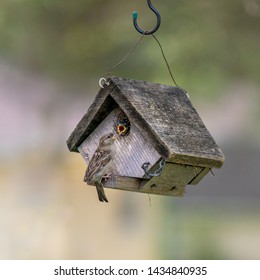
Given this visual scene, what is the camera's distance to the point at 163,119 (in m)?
5.49

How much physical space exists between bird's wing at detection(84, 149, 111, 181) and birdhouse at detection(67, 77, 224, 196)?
0.06 metres

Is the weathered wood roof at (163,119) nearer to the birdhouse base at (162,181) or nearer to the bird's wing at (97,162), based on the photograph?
the birdhouse base at (162,181)

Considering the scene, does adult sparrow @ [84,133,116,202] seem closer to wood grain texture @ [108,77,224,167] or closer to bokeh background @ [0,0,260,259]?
wood grain texture @ [108,77,224,167]

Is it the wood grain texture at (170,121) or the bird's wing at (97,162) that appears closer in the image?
the wood grain texture at (170,121)

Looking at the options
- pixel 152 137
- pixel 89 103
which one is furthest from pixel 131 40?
pixel 152 137

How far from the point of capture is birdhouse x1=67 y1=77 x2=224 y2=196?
536 cm

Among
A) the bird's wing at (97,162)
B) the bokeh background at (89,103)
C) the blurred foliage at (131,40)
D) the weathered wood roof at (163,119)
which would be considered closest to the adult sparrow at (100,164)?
the bird's wing at (97,162)

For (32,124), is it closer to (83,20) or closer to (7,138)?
(7,138)

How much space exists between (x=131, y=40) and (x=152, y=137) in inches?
182

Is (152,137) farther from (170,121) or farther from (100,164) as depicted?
(100,164)

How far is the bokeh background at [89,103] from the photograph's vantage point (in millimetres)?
9078

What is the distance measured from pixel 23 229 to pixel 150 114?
375cm

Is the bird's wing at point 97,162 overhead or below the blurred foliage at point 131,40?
below

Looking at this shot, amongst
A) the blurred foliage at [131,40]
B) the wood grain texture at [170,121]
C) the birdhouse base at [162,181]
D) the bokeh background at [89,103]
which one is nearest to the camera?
the wood grain texture at [170,121]
